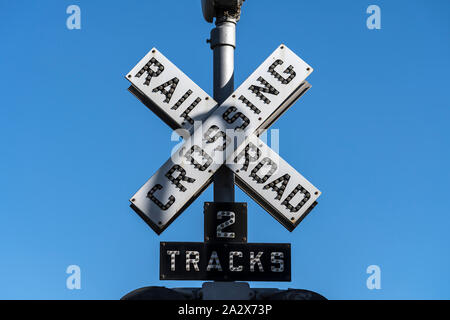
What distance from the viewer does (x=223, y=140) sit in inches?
228

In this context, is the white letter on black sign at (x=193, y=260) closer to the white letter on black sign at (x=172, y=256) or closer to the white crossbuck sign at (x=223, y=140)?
the white letter on black sign at (x=172, y=256)

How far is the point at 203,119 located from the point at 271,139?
722 mm

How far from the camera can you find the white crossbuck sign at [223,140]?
222 inches

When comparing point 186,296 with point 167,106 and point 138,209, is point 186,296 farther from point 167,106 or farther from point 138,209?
point 167,106

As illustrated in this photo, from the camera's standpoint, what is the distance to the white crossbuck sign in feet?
18.5

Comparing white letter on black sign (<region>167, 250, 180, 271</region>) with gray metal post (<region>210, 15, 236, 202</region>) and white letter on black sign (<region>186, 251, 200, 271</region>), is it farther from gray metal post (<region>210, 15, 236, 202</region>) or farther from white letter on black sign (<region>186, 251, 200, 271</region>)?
gray metal post (<region>210, 15, 236, 202</region>)

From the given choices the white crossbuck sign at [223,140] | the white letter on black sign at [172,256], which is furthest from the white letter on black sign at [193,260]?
the white crossbuck sign at [223,140]

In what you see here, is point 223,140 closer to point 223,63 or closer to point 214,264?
point 223,63

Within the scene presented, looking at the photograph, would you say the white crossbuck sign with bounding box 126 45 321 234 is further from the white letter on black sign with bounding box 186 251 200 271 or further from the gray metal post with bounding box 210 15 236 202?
the white letter on black sign with bounding box 186 251 200 271

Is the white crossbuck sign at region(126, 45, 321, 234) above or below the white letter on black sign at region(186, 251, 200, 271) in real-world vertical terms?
above

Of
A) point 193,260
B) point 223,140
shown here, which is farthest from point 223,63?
point 193,260

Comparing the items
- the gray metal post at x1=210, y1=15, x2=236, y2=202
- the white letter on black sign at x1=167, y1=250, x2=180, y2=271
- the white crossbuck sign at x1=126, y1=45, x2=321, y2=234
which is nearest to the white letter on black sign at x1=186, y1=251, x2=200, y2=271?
the white letter on black sign at x1=167, y1=250, x2=180, y2=271

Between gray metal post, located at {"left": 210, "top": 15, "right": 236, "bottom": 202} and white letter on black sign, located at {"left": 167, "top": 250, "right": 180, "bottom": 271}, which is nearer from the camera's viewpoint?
white letter on black sign, located at {"left": 167, "top": 250, "right": 180, "bottom": 271}
